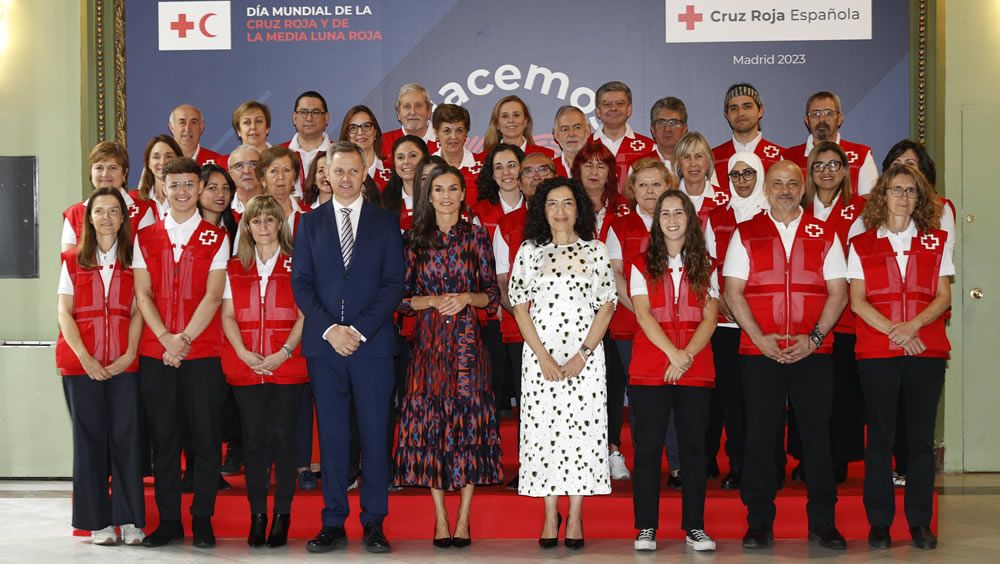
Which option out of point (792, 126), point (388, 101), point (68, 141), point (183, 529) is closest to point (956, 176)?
point (792, 126)

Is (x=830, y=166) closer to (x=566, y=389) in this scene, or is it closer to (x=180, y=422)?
(x=566, y=389)

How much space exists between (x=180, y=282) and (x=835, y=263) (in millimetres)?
2951

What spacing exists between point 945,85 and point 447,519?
4.27 meters

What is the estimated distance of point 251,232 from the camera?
5047 mm

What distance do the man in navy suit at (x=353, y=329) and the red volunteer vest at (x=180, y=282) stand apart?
0.49 metres

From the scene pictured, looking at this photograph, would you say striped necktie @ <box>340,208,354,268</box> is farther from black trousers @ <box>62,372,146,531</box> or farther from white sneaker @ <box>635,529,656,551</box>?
white sneaker @ <box>635,529,656,551</box>

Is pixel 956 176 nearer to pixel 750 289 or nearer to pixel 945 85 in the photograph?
pixel 945 85

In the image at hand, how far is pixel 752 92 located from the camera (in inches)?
247

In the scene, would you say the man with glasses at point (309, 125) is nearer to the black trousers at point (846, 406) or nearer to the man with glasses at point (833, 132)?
the man with glasses at point (833, 132)

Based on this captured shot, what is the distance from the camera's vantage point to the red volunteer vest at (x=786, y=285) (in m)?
4.86

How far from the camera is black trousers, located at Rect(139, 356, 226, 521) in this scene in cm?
500

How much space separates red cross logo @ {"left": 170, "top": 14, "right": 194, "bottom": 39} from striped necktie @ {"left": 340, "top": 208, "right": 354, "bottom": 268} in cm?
310

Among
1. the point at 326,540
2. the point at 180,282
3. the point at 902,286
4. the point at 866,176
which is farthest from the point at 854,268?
the point at 180,282

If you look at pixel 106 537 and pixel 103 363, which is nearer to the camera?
pixel 103 363
